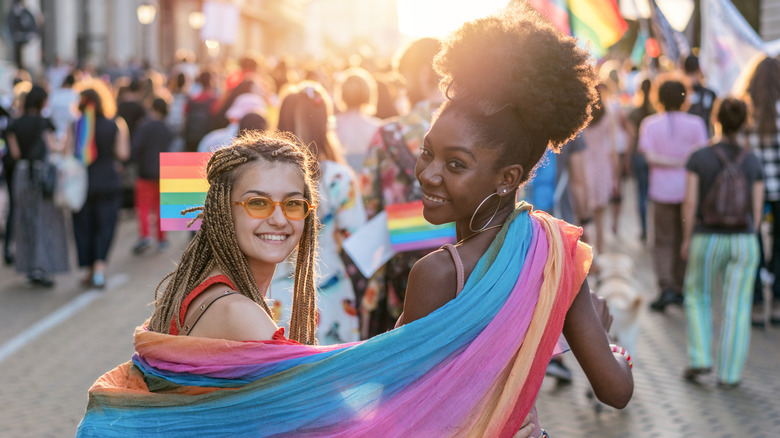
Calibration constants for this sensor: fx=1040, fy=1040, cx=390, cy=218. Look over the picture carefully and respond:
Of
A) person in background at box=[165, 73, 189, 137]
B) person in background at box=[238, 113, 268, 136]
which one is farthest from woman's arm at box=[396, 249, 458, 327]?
person in background at box=[165, 73, 189, 137]

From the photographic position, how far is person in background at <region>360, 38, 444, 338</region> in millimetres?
5133

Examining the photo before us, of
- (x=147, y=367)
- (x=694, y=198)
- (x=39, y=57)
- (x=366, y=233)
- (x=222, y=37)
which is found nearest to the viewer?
(x=147, y=367)

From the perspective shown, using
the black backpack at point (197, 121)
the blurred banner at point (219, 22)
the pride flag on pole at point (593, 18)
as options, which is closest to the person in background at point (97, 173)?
the black backpack at point (197, 121)

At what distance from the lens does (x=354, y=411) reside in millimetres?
2324

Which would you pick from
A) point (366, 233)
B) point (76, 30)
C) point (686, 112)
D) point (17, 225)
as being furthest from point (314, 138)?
point (76, 30)

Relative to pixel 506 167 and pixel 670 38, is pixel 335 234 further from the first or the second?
pixel 670 38

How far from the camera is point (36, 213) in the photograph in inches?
417

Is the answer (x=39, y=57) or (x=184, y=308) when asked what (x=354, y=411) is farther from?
(x=39, y=57)

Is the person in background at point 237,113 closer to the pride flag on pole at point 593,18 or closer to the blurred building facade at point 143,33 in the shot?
the pride flag on pole at point 593,18

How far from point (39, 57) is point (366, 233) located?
27654 millimetres

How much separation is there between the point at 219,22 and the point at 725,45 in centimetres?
1648

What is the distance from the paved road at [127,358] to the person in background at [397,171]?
126 cm

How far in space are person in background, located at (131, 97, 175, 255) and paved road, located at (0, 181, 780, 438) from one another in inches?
90.6

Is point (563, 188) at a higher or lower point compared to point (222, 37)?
lower
